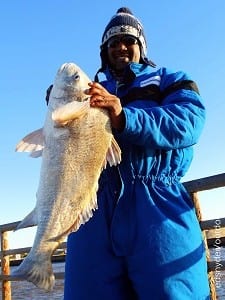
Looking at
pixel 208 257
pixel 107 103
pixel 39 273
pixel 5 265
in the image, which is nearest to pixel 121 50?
pixel 107 103

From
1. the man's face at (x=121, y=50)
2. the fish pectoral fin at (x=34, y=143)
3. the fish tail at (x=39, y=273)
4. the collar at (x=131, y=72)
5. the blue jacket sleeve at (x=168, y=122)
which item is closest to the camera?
the fish tail at (x=39, y=273)

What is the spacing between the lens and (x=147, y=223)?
8.85 ft

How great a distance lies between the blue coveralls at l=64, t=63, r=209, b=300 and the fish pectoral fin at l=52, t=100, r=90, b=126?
21cm

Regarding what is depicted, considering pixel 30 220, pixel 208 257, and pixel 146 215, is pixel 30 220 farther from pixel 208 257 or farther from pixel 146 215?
pixel 208 257

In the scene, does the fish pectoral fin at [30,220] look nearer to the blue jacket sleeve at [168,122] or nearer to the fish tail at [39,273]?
the fish tail at [39,273]

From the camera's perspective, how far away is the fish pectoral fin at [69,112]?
2.59m

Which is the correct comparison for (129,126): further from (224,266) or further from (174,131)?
(224,266)

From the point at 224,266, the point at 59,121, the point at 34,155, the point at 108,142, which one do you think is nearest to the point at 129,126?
the point at 108,142

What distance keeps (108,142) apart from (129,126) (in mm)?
138

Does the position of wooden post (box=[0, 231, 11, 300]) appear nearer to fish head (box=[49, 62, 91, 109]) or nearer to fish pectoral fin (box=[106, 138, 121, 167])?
fish head (box=[49, 62, 91, 109])

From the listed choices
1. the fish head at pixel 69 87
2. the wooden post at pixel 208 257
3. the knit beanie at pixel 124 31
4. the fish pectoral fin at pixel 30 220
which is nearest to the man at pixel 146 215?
the fish head at pixel 69 87

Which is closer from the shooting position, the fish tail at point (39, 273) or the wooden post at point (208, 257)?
the fish tail at point (39, 273)

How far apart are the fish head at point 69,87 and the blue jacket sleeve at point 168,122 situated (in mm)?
266

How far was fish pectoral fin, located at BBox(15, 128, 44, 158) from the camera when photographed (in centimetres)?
276
